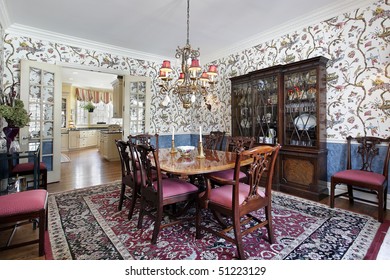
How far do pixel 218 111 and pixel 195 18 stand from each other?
2.20 meters

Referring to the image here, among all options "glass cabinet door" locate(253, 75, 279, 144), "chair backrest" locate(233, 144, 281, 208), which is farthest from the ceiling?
"chair backrest" locate(233, 144, 281, 208)

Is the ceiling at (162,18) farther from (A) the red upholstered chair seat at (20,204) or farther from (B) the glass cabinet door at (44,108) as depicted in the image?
(A) the red upholstered chair seat at (20,204)

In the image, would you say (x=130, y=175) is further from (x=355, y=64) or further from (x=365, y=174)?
(x=355, y=64)

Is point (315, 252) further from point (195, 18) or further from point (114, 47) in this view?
point (114, 47)

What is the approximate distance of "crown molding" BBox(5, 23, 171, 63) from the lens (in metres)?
3.58

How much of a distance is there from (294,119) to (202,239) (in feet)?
7.79

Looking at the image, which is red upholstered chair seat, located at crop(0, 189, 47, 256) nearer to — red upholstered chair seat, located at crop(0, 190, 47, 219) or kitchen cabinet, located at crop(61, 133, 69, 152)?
red upholstered chair seat, located at crop(0, 190, 47, 219)

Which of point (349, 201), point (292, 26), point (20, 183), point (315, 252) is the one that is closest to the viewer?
point (315, 252)

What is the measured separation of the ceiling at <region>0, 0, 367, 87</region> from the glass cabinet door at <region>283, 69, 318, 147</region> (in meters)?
0.92

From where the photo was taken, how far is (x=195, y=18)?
3264mm

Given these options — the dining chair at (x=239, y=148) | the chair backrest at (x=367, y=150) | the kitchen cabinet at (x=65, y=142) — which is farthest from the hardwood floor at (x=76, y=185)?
the kitchen cabinet at (x=65, y=142)

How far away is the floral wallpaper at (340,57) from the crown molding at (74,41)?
3.1 inches
